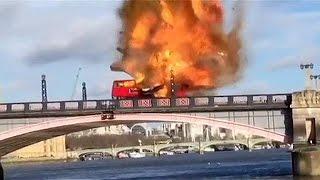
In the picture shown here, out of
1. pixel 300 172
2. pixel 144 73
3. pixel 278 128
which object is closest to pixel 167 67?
pixel 144 73

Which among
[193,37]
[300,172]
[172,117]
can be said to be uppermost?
[193,37]

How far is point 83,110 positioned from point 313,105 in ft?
78.2

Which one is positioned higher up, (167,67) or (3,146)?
(167,67)

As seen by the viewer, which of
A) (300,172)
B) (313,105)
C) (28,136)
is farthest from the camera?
(28,136)

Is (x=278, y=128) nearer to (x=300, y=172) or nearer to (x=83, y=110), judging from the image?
(x=300, y=172)

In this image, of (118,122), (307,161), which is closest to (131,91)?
(118,122)

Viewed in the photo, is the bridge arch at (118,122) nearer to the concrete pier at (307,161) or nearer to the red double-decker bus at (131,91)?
the red double-decker bus at (131,91)

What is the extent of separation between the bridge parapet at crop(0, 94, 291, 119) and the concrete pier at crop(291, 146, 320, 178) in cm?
940

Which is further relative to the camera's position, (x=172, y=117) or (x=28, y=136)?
(x=28, y=136)

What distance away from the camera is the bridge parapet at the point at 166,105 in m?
87.8

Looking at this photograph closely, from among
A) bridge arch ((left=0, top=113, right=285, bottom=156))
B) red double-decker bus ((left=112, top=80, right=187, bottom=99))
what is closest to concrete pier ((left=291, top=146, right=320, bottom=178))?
bridge arch ((left=0, top=113, right=285, bottom=156))

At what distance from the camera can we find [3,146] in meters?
98.6

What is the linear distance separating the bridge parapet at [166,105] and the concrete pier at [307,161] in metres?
9.40

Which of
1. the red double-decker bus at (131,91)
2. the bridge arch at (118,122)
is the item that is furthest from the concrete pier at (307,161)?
the red double-decker bus at (131,91)
